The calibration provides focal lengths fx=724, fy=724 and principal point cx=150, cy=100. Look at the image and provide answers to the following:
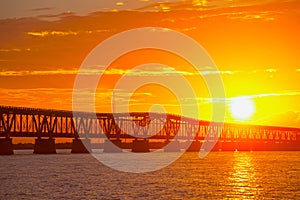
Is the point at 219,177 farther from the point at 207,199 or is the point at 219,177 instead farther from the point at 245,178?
the point at 207,199

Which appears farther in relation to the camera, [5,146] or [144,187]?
[5,146]

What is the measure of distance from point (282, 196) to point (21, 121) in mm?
122568

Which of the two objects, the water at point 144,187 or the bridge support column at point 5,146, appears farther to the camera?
the bridge support column at point 5,146

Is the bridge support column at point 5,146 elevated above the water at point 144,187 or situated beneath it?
elevated above

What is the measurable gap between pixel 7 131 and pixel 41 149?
21.7 meters

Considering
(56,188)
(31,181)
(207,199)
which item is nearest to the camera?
(207,199)

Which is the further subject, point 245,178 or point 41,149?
point 41,149

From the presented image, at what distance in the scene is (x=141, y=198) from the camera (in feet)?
222

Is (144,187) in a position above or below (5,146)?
below

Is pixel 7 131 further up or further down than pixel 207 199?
further up

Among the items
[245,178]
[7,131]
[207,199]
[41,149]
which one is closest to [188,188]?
[207,199]

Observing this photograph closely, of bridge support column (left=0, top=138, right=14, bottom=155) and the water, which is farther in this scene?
bridge support column (left=0, top=138, right=14, bottom=155)

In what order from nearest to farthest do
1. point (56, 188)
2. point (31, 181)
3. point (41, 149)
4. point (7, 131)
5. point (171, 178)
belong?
point (56, 188), point (31, 181), point (171, 178), point (7, 131), point (41, 149)

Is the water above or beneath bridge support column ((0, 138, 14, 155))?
beneath
